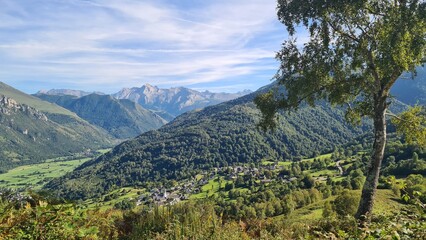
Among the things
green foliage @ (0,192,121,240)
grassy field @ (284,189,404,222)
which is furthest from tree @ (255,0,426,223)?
green foliage @ (0,192,121,240)

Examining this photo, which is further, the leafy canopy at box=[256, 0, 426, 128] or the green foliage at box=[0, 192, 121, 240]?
the leafy canopy at box=[256, 0, 426, 128]

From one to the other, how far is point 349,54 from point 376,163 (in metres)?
5.60

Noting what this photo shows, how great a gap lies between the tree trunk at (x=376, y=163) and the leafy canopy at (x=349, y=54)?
2.35ft

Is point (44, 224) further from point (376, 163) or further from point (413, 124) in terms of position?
point (413, 124)

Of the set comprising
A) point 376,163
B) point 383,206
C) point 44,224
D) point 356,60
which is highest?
point 356,60

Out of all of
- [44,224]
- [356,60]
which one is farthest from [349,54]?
[44,224]

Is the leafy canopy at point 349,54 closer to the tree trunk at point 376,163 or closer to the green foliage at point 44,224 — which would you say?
the tree trunk at point 376,163

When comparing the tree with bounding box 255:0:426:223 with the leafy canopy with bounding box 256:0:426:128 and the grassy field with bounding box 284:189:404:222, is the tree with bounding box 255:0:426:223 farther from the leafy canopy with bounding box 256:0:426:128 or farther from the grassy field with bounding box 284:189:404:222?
the grassy field with bounding box 284:189:404:222

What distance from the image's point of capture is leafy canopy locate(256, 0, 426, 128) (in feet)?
44.7

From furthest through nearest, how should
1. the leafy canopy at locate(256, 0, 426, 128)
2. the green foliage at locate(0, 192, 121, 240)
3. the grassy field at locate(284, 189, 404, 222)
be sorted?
the leafy canopy at locate(256, 0, 426, 128) → the grassy field at locate(284, 189, 404, 222) → the green foliage at locate(0, 192, 121, 240)

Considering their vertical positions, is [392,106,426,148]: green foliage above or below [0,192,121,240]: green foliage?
above

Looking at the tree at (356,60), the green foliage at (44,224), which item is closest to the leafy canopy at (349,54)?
the tree at (356,60)

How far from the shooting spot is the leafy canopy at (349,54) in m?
13.6

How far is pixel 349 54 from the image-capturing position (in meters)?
16.4
